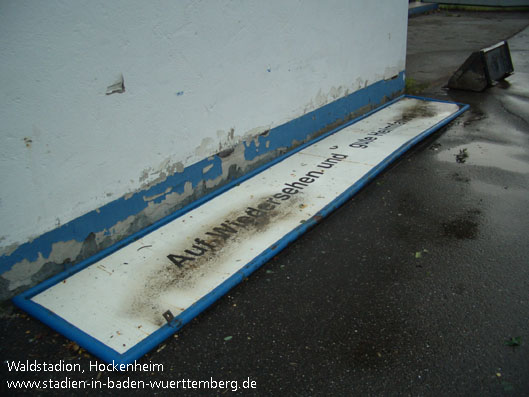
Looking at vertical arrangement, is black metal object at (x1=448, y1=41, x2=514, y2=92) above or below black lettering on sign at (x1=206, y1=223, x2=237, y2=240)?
above

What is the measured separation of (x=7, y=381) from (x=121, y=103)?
2.37 m

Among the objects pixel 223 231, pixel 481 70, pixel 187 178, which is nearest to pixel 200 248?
pixel 223 231

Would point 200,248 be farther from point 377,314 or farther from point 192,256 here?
point 377,314

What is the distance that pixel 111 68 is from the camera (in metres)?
3.49

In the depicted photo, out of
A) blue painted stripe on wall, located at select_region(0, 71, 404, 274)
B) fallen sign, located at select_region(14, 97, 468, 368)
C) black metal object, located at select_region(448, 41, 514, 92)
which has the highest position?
black metal object, located at select_region(448, 41, 514, 92)

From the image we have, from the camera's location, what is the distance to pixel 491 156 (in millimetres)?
5586

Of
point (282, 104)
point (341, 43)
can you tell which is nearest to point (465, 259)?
point (282, 104)

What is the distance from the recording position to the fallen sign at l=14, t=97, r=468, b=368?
297 cm

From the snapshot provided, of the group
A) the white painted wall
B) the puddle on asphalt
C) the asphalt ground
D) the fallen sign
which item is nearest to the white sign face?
the fallen sign

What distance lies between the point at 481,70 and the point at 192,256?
795cm

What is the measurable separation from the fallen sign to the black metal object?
4.00m

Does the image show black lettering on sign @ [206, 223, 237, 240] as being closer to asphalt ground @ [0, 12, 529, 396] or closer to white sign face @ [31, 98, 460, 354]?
white sign face @ [31, 98, 460, 354]

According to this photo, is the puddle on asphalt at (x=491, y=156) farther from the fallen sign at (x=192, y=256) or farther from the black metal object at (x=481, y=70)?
the black metal object at (x=481, y=70)

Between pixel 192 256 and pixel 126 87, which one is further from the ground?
pixel 126 87
